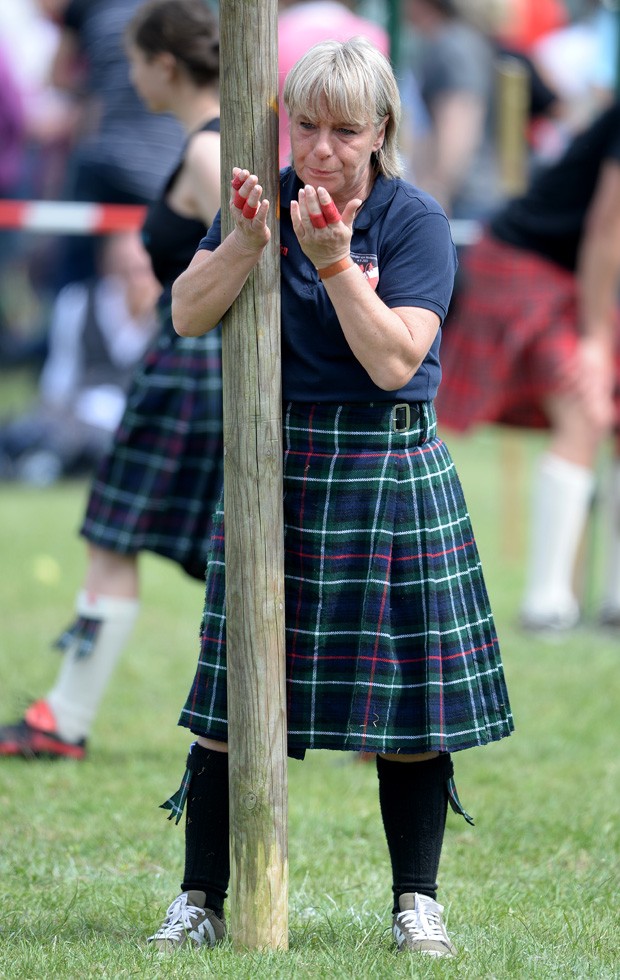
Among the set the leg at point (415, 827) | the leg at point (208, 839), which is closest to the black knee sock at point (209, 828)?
the leg at point (208, 839)

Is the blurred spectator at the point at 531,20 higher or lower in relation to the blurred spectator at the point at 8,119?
higher

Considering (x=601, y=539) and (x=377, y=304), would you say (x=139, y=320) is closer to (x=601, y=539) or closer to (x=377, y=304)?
(x=601, y=539)

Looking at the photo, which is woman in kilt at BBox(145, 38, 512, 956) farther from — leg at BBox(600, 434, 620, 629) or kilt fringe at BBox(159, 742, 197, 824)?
leg at BBox(600, 434, 620, 629)

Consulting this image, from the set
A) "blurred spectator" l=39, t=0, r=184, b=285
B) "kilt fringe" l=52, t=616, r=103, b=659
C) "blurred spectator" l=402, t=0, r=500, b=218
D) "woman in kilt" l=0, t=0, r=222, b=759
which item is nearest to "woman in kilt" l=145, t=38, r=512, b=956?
"woman in kilt" l=0, t=0, r=222, b=759

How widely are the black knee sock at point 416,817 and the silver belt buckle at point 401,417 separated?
563mm

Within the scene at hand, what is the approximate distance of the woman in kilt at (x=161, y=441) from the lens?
3.64m

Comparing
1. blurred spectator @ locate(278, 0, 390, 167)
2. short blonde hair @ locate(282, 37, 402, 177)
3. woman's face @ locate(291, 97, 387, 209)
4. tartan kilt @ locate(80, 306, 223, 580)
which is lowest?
tartan kilt @ locate(80, 306, 223, 580)

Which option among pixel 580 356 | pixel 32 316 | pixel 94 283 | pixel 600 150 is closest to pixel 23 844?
pixel 580 356

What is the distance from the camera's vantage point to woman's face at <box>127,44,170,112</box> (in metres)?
3.70

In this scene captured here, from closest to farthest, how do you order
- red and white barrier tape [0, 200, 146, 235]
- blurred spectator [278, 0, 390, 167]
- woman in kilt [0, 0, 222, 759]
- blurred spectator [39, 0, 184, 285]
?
woman in kilt [0, 0, 222, 759] < blurred spectator [278, 0, 390, 167] < red and white barrier tape [0, 200, 146, 235] < blurred spectator [39, 0, 184, 285]

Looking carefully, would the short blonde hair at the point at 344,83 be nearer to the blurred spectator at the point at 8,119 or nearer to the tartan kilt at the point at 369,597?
the tartan kilt at the point at 369,597

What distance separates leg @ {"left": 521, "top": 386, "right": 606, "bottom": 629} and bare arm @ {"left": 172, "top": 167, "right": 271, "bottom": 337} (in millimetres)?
3274

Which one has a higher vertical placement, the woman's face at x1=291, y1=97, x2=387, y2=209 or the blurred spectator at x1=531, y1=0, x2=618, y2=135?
the blurred spectator at x1=531, y1=0, x2=618, y2=135

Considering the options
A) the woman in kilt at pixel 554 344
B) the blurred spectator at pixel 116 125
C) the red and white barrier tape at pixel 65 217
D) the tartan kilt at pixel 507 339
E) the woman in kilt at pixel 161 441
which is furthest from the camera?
the blurred spectator at pixel 116 125
